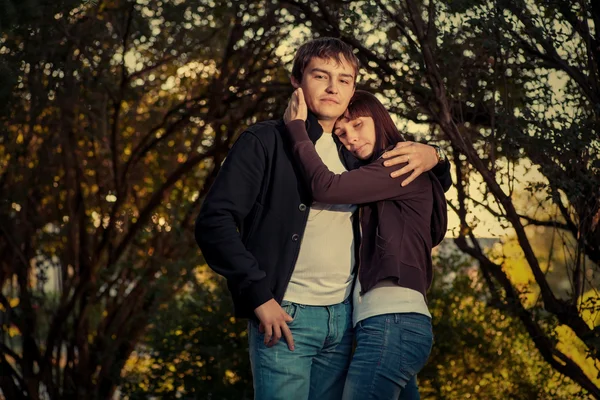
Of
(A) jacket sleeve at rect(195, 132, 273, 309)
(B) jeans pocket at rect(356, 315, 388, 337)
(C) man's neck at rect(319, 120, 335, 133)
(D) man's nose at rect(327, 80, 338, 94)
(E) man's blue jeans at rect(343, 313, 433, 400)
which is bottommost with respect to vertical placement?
(E) man's blue jeans at rect(343, 313, 433, 400)

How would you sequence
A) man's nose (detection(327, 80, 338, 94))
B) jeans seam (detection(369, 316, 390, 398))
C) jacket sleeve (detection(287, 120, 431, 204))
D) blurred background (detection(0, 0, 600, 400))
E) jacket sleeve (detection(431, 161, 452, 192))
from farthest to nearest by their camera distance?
blurred background (detection(0, 0, 600, 400)) < jacket sleeve (detection(431, 161, 452, 192)) < man's nose (detection(327, 80, 338, 94)) < jacket sleeve (detection(287, 120, 431, 204)) < jeans seam (detection(369, 316, 390, 398))

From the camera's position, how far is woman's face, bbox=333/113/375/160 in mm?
3254

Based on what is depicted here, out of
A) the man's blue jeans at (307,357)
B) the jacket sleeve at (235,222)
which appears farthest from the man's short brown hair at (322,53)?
the man's blue jeans at (307,357)

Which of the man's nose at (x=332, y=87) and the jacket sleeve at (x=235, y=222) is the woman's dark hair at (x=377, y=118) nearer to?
the man's nose at (x=332, y=87)

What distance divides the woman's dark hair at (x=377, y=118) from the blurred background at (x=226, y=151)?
162cm

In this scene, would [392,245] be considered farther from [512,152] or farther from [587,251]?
[587,251]

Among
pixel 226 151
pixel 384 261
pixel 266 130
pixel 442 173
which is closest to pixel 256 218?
pixel 266 130

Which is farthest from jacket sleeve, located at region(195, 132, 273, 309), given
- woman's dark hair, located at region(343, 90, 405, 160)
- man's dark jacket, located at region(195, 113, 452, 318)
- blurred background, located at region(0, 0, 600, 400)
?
blurred background, located at region(0, 0, 600, 400)

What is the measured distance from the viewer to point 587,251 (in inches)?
217

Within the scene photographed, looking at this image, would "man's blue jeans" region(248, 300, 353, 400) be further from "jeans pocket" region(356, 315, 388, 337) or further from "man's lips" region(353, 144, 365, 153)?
"man's lips" region(353, 144, 365, 153)

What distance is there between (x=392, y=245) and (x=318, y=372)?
50cm

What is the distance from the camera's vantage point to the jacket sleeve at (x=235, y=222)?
9.53 feet

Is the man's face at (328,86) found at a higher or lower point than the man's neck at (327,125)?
higher

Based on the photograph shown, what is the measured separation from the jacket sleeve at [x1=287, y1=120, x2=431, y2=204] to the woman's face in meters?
0.18
